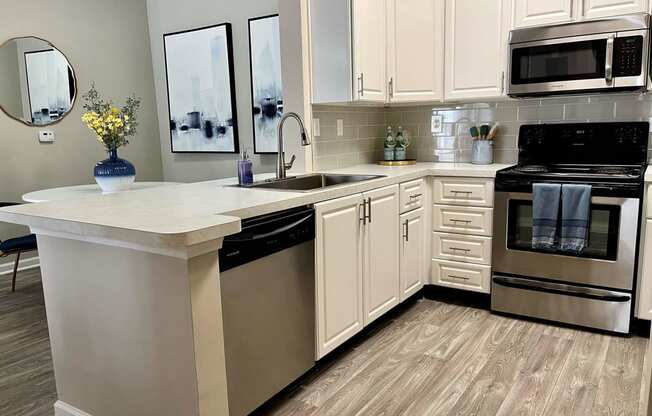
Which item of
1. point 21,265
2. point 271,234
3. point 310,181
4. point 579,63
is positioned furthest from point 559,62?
point 21,265

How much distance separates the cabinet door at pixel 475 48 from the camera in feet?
10.2

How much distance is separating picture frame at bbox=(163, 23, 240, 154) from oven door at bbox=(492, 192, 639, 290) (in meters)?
2.81

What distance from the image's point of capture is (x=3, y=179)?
4.15 meters

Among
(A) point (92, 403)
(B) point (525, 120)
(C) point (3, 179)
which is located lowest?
(A) point (92, 403)

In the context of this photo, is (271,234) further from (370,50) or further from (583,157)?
(583,157)

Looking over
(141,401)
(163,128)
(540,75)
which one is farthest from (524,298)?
(163,128)

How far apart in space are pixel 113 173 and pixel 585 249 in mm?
2995

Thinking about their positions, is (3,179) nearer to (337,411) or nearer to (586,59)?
(337,411)

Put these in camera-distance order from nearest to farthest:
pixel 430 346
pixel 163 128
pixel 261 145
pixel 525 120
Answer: pixel 430 346, pixel 525 120, pixel 261 145, pixel 163 128

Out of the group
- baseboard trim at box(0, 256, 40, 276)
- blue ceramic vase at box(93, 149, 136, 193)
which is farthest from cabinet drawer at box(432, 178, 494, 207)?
baseboard trim at box(0, 256, 40, 276)

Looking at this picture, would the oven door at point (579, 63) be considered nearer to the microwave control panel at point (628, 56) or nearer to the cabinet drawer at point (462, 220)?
the microwave control panel at point (628, 56)

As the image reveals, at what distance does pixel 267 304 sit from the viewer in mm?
1941

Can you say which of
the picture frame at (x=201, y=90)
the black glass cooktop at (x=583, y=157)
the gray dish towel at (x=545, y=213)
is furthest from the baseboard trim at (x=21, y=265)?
the gray dish towel at (x=545, y=213)

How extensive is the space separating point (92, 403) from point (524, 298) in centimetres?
234
